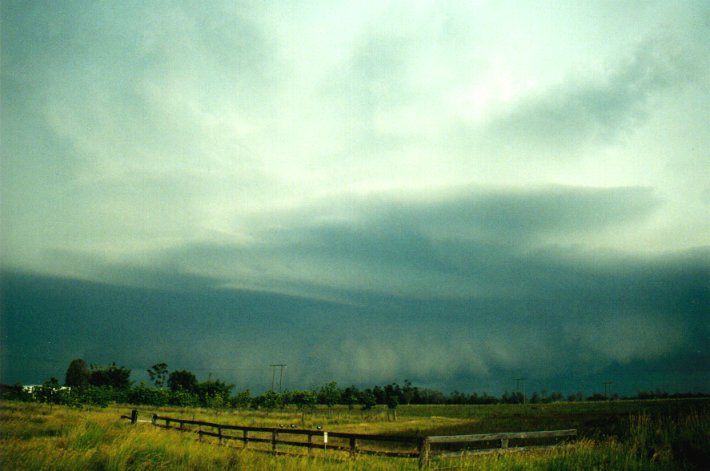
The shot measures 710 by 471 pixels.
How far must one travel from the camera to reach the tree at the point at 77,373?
552 ft

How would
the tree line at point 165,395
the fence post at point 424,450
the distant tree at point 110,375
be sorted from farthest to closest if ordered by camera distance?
the distant tree at point 110,375
the tree line at point 165,395
the fence post at point 424,450

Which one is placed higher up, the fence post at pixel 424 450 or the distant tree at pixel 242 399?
the fence post at pixel 424 450

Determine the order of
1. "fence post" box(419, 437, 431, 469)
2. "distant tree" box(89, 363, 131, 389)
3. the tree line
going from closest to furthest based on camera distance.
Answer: "fence post" box(419, 437, 431, 469)
the tree line
"distant tree" box(89, 363, 131, 389)

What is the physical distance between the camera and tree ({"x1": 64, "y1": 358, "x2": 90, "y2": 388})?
168250 mm

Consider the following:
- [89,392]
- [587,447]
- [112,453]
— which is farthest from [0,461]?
[89,392]

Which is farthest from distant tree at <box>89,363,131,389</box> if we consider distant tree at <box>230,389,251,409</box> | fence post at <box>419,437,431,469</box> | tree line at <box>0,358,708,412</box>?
fence post at <box>419,437,431,469</box>

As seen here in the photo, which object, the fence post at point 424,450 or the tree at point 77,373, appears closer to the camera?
the fence post at point 424,450

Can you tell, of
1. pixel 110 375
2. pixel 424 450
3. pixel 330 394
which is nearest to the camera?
pixel 424 450

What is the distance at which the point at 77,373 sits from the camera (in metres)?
171

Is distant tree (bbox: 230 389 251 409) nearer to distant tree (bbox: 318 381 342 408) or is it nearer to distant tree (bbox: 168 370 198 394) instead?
distant tree (bbox: 318 381 342 408)

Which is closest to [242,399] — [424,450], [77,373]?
[424,450]

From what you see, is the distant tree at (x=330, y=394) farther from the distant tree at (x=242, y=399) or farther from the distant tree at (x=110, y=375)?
the distant tree at (x=110, y=375)

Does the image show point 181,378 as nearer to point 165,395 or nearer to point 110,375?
point 110,375

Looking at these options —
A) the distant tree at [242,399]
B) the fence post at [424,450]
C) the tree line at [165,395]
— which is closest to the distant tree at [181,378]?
the tree line at [165,395]
